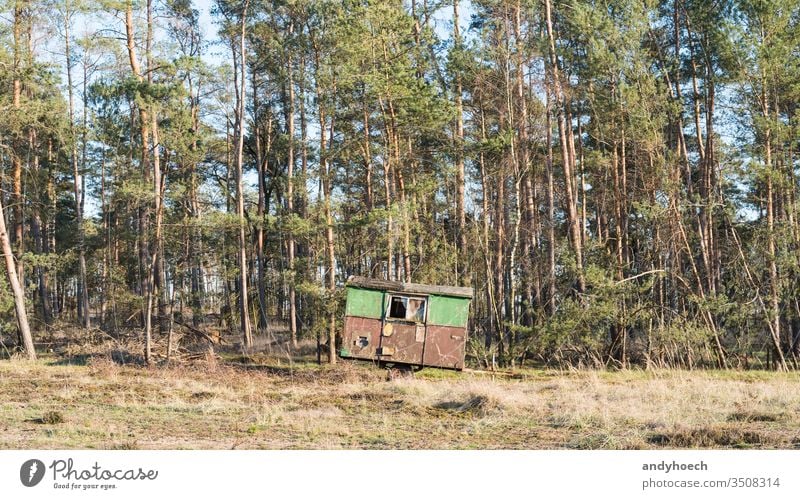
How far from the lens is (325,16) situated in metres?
22.8

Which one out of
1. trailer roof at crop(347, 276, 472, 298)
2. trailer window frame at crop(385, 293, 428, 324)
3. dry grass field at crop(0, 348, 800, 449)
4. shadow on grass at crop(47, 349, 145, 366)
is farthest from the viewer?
shadow on grass at crop(47, 349, 145, 366)

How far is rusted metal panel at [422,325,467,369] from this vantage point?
58.5 feet

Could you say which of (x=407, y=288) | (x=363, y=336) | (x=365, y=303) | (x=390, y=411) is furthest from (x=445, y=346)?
(x=390, y=411)

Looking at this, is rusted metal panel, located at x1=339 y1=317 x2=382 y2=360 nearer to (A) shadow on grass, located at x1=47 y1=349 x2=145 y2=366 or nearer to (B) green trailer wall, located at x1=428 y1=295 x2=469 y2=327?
(B) green trailer wall, located at x1=428 y1=295 x2=469 y2=327

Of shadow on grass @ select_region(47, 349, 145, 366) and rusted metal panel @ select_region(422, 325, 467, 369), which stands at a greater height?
rusted metal panel @ select_region(422, 325, 467, 369)

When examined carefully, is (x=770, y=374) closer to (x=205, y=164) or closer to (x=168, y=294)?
(x=205, y=164)

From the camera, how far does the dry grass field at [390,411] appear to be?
10.1 meters

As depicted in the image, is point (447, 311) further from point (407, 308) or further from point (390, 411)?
point (390, 411)

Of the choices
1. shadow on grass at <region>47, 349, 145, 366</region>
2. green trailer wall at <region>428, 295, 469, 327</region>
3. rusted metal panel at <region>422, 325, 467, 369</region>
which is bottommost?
shadow on grass at <region>47, 349, 145, 366</region>

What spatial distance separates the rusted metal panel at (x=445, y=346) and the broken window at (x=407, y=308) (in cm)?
39

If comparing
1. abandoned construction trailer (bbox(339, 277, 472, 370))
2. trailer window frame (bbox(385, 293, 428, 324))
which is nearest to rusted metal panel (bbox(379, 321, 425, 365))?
abandoned construction trailer (bbox(339, 277, 472, 370))

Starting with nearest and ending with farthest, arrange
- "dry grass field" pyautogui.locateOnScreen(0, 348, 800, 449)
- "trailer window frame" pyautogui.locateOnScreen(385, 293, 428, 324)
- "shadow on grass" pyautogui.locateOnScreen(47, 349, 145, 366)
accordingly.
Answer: "dry grass field" pyautogui.locateOnScreen(0, 348, 800, 449)
"trailer window frame" pyautogui.locateOnScreen(385, 293, 428, 324)
"shadow on grass" pyautogui.locateOnScreen(47, 349, 145, 366)

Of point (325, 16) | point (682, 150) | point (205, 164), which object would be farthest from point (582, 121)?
point (205, 164)

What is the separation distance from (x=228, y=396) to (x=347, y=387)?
2577 mm
